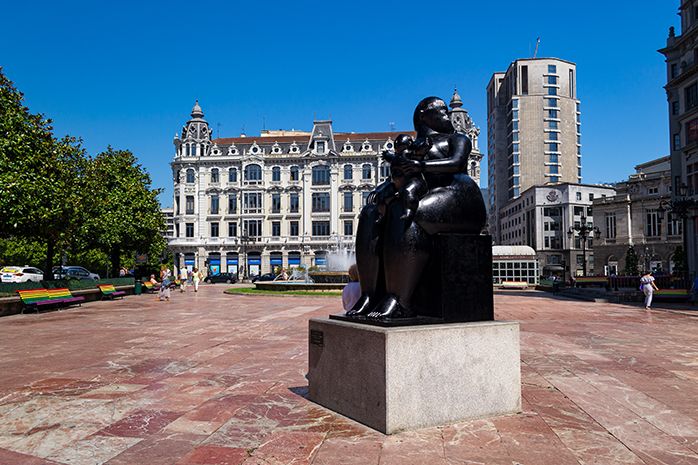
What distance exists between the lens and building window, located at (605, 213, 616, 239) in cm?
6047

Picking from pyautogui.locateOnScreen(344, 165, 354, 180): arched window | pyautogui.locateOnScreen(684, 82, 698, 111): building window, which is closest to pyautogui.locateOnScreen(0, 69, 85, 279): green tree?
pyautogui.locateOnScreen(684, 82, 698, 111): building window

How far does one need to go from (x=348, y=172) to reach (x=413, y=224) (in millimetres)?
60255

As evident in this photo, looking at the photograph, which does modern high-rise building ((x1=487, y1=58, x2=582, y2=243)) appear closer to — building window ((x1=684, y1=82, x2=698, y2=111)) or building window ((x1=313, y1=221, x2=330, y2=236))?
building window ((x1=313, y1=221, x2=330, y2=236))

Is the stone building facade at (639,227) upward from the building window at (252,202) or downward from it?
downward

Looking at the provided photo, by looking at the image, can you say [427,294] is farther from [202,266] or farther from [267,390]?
[202,266]

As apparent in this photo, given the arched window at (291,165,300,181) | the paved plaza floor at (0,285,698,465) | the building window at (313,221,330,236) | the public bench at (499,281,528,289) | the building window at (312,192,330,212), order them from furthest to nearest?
the arched window at (291,165,300,181) < the building window at (312,192,330,212) < the building window at (313,221,330,236) < the public bench at (499,281,528,289) < the paved plaza floor at (0,285,698,465)

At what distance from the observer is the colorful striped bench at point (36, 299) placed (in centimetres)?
1563

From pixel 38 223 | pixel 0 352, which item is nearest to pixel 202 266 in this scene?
pixel 38 223

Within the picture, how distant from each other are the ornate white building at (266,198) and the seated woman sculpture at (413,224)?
57946 millimetres

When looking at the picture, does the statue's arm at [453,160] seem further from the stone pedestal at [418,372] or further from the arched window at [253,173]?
the arched window at [253,173]

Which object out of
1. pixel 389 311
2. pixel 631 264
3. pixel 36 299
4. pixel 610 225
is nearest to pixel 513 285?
pixel 631 264

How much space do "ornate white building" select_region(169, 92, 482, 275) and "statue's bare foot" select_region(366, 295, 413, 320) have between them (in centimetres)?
A: 5827

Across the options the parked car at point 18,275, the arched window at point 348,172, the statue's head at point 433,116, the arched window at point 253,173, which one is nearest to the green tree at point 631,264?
the arched window at point 348,172

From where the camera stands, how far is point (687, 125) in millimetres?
31031
